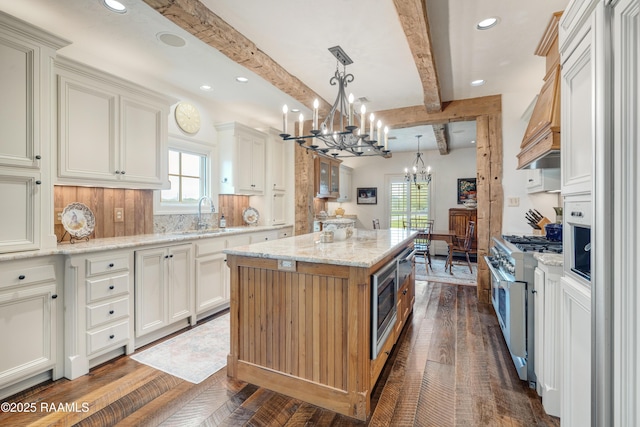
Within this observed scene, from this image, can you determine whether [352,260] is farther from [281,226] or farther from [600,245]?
[281,226]

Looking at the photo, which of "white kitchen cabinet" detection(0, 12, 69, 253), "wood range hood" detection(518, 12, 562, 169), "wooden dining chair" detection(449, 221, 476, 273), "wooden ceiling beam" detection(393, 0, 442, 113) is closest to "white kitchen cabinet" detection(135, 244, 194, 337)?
"white kitchen cabinet" detection(0, 12, 69, 253)

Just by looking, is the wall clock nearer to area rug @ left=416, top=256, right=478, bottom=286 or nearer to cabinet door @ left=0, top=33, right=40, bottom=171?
cabinet door @ left=0, top=33, right=40, bottom=171

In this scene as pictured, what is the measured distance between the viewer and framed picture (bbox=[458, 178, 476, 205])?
279 inches

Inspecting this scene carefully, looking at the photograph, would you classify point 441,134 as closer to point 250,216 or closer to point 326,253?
point 250,216

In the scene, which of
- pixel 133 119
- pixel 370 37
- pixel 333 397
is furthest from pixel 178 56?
pixel 333 397

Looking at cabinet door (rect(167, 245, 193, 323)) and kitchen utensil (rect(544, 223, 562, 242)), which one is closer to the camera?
kitchen utensil (rect(544, 223, 562, 242))

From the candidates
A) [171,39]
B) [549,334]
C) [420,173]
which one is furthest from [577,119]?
[420,173]

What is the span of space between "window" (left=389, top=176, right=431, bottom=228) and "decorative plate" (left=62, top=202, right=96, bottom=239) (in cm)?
649

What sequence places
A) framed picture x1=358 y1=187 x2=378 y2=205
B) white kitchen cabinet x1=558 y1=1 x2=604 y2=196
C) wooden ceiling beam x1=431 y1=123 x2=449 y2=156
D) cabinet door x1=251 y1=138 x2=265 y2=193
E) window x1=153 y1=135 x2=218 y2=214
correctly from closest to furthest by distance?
white kitchen cabinet x1=558 y1=1 x2=604 y2=196
window x1=153 y1=135 x2=218 y2=214
cabinet door x1=251 y1=138 x2=265 y2=193
wooden ceiling beam x1=431 y1=123 x2=449 y2=156
framed picture x1=358 y1=187 x2=378 y2=205

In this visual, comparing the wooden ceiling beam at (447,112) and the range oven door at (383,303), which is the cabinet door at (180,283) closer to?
the range oven door at (383,303)

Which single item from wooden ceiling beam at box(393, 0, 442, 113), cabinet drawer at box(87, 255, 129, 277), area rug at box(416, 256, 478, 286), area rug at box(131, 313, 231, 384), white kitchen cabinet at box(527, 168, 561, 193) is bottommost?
area rug at box(131, 313, 231, 384)

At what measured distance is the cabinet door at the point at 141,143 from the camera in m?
2.77

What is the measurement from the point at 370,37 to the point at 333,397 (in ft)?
9.10

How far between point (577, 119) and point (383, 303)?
147cm
